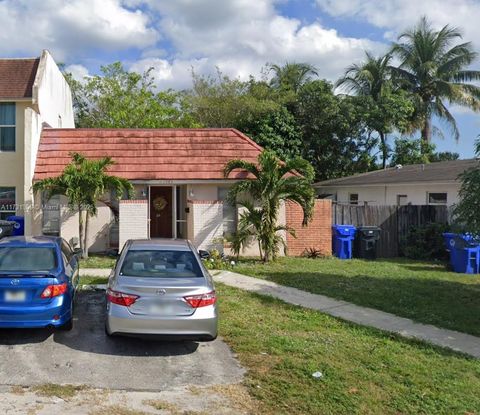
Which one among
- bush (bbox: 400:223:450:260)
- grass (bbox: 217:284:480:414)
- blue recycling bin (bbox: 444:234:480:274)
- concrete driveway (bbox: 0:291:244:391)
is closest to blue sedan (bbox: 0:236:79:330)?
concrete driveway (bbox: 0:291:244:391)

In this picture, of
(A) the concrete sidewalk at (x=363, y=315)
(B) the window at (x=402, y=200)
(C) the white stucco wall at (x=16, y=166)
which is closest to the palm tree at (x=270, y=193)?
(A) the concrete sidewalk at (x=363, y=315)

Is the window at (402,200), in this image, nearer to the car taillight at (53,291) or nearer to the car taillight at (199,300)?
the car taillight at (199,300)

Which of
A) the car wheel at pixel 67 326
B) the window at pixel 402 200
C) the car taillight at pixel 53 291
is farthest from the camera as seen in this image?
the window at pixel 402 200

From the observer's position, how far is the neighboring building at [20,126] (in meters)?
15.7

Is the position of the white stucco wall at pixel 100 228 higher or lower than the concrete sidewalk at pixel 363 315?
higher

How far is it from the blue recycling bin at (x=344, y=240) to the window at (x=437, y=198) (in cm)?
585

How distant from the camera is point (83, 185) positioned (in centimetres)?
1441

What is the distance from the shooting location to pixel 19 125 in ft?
54.6

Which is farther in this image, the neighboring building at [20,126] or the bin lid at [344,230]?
the bin lid at [344,230]

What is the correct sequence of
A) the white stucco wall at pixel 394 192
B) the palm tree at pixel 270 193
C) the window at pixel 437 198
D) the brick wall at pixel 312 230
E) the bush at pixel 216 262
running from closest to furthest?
the bush at pixel 216 262 → the palm tree at pixel 270 193 → the brick wall at pixel 312 230 → the white stucco wall at pixel 394 192 → the window at pixel 437 198

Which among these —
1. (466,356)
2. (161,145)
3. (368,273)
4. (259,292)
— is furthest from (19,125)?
(466,356)

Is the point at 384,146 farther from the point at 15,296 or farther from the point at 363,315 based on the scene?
the point at 15,296

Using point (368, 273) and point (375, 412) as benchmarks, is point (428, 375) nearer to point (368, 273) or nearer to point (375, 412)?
point (375, 412)

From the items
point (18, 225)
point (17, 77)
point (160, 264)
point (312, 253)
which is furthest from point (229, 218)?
point (160, 264)
